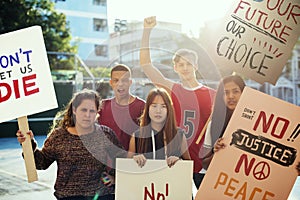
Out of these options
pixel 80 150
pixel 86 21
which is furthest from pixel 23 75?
pixel 86 21

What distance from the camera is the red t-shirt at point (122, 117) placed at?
2.61 metres

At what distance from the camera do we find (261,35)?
2.71m

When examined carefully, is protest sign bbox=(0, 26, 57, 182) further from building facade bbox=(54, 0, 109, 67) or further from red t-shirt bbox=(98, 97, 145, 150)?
building facade bbox=(54, 0, 109, 67)

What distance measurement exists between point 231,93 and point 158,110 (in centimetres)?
44

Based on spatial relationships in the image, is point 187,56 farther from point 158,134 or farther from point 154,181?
point 154,181

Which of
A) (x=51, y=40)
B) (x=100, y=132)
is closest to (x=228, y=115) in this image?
(x=100, y=132)

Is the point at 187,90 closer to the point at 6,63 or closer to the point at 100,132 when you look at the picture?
the point at 100,132

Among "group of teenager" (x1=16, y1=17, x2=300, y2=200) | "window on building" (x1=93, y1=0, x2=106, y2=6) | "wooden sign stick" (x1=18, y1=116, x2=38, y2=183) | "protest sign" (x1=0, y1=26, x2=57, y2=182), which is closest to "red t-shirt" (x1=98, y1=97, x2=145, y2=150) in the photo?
"group of teenager" (x1=16, y1=17, x2=300, y2=200)

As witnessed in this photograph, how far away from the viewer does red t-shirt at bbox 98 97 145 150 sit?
103 inches

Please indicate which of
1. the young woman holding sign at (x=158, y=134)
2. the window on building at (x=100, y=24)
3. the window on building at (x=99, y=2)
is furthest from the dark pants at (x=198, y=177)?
the window on building at (x=99, y=2)

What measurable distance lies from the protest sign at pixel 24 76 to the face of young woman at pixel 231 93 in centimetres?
94

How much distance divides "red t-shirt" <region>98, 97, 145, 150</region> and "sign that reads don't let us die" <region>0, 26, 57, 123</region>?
300mm

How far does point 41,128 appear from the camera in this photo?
1062cm

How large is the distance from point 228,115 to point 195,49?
48 centimetres
